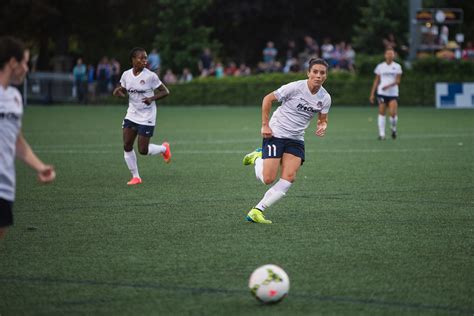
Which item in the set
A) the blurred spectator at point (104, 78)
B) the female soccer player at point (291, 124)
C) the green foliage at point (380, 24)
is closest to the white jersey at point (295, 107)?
the female soccer player at point (291, 124)

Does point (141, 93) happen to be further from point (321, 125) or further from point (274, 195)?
point (274, 195)

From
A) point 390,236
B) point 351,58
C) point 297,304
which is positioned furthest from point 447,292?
point 351,58

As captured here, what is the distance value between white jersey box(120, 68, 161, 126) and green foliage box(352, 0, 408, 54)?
4045 cm

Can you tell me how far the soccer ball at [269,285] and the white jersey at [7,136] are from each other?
1.87 m

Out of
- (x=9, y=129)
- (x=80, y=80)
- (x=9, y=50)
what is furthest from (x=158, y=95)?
(x=80, y=80)

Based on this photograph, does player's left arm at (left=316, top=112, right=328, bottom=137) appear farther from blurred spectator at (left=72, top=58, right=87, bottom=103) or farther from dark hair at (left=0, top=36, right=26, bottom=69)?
blurred spectator at (left=72, top=58, right=87, bottom=103)

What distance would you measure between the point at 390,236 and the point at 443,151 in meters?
11.0

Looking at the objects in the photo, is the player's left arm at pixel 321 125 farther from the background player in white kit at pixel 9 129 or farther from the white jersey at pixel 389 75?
the white jersey at pixel 389 75

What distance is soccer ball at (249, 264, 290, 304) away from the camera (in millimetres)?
7055

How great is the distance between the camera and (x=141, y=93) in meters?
15.6

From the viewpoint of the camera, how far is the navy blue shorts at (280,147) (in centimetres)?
1127

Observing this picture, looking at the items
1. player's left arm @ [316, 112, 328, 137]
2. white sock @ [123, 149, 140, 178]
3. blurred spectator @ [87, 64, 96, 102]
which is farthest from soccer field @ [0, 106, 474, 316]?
blurred spectator @ [87, 64, 96, 102]

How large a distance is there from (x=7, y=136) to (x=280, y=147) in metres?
4.57

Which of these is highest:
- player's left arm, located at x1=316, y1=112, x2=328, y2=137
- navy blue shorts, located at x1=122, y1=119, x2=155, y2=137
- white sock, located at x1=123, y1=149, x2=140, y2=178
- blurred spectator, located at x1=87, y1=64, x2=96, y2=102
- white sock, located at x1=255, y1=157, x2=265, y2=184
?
player's left arm, located at x1=316, y1=112, x2=328, y2=137
